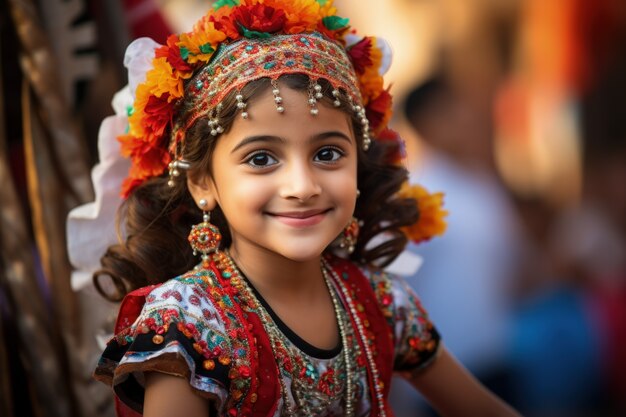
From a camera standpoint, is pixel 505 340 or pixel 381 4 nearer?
pixel 505 340

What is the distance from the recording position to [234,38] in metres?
1.69

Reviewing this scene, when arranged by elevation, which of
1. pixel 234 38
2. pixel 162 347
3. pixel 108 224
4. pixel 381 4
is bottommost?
pixel 162 347

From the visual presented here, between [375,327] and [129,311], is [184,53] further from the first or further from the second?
[375,327]

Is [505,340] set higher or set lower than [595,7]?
lower

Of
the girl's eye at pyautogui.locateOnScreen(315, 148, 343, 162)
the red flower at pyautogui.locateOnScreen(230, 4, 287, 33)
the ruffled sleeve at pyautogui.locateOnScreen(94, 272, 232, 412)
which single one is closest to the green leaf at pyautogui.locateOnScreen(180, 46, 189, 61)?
the red flower at pyautogui.locateOnScreen(230, 4, 287, 33)

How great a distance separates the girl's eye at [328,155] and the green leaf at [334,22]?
28 cm

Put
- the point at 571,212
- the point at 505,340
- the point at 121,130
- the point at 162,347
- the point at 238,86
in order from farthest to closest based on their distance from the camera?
the point at 571,212
the point at 505,340
the point at 121,130
the point at 238,86
the point at 162,347

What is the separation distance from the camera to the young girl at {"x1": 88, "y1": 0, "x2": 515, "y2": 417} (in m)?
1.60

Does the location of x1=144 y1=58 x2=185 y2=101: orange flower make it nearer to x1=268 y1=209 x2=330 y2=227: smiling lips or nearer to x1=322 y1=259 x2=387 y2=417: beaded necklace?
x1=268 y1=209 x2=330 y2=227: smiling lips

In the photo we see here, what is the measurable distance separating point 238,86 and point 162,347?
0.51 metres

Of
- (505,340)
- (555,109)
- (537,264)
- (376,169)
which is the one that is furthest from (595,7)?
(376,169)

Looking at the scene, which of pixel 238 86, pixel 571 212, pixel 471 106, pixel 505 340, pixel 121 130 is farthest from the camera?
pixel 571 212

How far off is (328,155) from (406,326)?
0.49 m

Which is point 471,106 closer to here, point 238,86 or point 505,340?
point 505,340
